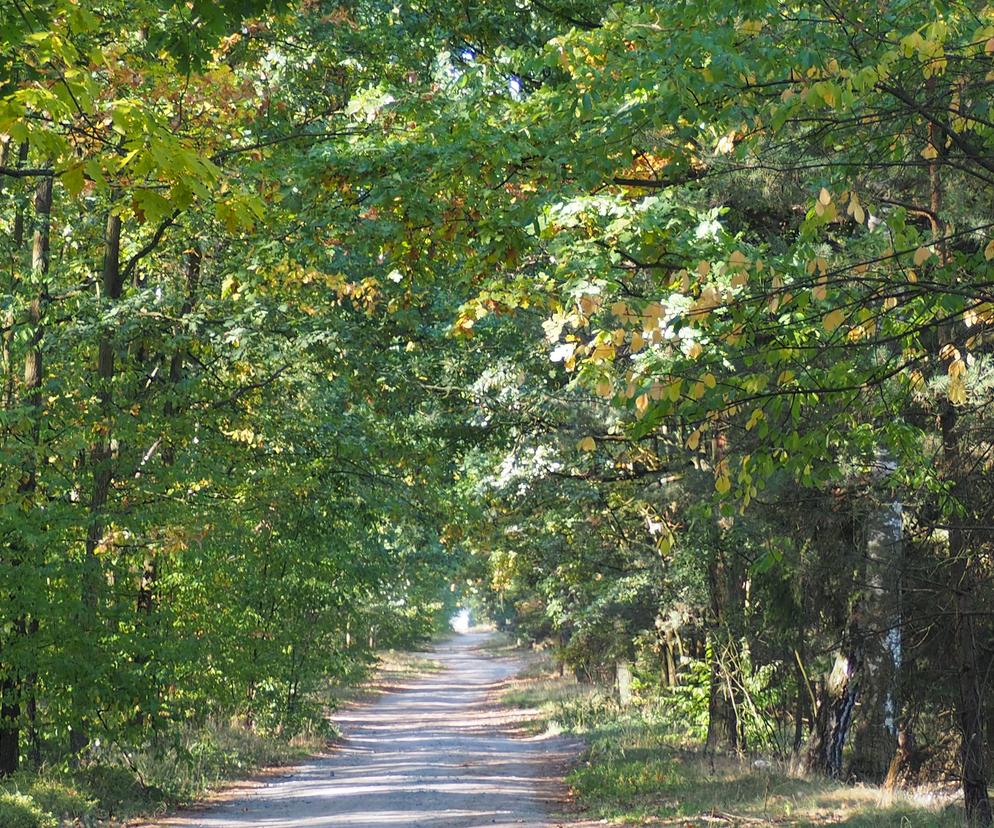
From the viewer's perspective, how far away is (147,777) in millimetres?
13711

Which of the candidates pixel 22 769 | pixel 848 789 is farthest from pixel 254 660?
pixel 848 789

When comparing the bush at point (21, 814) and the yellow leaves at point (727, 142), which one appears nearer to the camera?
the yellow leaves at point (727, 142)

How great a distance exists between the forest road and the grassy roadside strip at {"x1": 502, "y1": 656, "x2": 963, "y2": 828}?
71 cm

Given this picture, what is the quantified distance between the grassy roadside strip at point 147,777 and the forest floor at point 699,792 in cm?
496

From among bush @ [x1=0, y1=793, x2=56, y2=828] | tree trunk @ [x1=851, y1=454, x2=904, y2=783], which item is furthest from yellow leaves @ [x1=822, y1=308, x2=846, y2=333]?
bush @ [x1=0, y1=793, x2=56, y2=828]

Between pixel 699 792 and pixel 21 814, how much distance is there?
7.50 meters

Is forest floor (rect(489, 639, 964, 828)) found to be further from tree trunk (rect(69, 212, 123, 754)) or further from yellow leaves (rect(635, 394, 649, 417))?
tree trunk (rect(69, 212, 123, 754))

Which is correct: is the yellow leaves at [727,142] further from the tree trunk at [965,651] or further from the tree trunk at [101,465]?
the tree trunk at [101,465]

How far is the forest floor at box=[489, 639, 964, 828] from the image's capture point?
10.5m

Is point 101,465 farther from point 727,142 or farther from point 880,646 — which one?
point 880,646

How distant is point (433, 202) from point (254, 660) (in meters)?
9.59

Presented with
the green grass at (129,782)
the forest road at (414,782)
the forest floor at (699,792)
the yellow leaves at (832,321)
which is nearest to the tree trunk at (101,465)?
the green grass at (129,782)

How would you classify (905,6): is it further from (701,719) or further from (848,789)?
(701,719)

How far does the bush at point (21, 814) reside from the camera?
10015 millimetres
